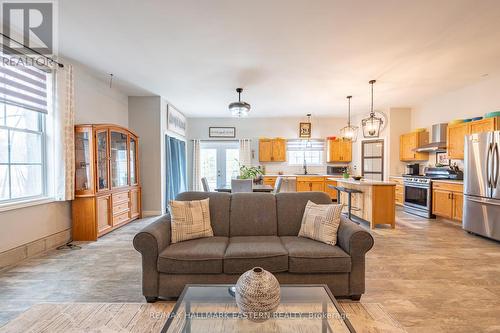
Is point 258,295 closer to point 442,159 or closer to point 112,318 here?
point 112,318

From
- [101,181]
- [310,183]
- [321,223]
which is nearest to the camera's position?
[321,223]

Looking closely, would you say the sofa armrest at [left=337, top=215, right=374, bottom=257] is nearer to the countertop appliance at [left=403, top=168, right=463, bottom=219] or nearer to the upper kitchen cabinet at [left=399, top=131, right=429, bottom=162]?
the countertop appliance at [left=403, top=168, right=463, bottom=219]

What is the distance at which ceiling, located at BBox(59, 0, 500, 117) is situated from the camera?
2385 millimetres

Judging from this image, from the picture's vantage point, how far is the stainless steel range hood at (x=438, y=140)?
531cm

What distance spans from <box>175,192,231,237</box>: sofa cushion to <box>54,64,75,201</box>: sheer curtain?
6.29ft

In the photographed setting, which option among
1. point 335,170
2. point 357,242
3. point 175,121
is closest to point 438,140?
point 335,170

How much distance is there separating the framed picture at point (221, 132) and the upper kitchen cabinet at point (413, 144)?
498 centimetres

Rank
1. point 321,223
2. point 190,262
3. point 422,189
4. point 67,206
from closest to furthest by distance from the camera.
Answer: point 190,262 → point 321,223 → point 67,206 → point 422,189

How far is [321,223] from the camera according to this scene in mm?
2316

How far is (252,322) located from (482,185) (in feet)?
15.1

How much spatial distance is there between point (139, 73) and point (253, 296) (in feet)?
13.4

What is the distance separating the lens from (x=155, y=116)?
5359 mm

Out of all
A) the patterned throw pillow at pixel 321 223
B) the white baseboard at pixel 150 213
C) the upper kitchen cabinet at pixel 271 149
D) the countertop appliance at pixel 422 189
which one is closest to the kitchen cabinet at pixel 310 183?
the upper kitchen cabinet at pixel 271 149

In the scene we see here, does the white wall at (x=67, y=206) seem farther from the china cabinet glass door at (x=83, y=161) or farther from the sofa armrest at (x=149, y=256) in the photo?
the sofa armrest at (x=149, y=256)
